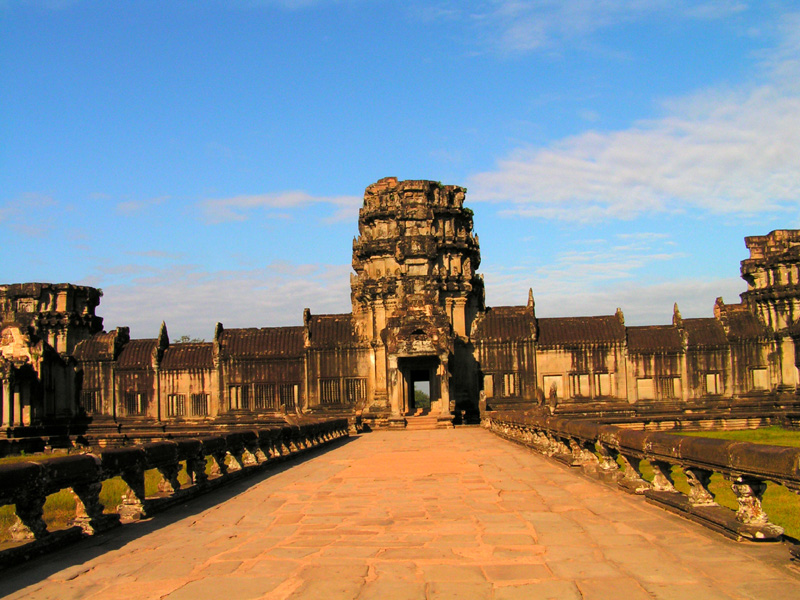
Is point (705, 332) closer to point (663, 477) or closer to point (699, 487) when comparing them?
point (663, 477)

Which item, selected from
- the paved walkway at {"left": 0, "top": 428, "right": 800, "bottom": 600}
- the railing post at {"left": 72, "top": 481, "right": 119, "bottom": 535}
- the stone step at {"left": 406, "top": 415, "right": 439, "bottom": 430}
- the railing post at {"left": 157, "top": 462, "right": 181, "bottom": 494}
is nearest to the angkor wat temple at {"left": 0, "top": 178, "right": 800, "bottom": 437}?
the stone step at {"left": 406, "top": 415, "right": 439, "bottom": 430}

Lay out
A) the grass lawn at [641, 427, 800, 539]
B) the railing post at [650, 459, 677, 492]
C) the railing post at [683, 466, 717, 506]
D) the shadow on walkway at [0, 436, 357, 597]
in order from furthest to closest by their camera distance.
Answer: the grass lawn at [641, 427, 800, 539] < the railing post at [650, 459, 677, 492] < the railing post at [683, 466, 717, 506] < the shadow on walkway at [0, 436, 357, 597]

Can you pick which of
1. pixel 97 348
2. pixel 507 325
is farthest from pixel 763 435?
pixel 97 348

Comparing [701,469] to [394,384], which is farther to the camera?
[394,384]

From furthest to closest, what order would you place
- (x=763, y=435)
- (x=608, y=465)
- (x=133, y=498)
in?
(x=763, y=435) < (x=608, y=465) < (x=133, y=498)

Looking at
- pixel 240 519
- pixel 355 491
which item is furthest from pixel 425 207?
pixel 240 519

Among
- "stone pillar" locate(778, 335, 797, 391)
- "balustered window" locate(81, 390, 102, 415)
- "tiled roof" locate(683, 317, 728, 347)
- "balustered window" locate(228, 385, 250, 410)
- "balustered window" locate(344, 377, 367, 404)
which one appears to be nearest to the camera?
"stone pillar" locate(778, 335, 797, 391)

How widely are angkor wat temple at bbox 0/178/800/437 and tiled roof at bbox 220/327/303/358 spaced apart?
0.25 feet

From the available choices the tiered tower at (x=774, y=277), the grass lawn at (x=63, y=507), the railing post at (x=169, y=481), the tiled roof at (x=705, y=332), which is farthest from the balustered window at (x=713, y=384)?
the railing post at (x=169, y=481)

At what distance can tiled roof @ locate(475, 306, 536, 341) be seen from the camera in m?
40.8

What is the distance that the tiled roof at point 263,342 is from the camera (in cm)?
4172

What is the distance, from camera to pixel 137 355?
4341 centimetres

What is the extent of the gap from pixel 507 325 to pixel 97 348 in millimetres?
22870

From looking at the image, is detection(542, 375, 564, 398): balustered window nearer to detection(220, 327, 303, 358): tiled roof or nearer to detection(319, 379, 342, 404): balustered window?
detection(319, 379, 342, 404): balustered window
